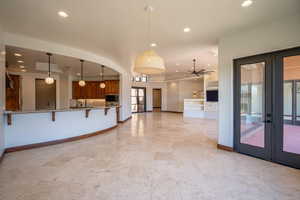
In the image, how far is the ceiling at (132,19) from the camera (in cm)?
255

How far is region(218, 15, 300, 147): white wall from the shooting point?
299cm

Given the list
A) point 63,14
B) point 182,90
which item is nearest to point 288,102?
point 63,14

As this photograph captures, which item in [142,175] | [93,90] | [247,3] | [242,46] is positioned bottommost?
[142,175]

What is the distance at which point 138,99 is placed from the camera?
1334 cm

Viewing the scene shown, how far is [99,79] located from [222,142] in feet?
26.2

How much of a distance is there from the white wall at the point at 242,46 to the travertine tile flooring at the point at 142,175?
823mm

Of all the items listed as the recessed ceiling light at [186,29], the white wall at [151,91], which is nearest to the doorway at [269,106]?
the recessed ceiling light at [186,29]

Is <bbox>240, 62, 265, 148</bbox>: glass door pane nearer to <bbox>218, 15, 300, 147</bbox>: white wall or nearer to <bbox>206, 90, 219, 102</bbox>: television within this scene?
<bbox>218, 15, 300, 147</bbox>: white wall

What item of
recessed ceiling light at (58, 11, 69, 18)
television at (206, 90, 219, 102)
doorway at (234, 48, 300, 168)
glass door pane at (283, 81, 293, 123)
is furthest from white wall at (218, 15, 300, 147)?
television at (206, 90, 219, 102)

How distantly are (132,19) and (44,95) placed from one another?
7.72m

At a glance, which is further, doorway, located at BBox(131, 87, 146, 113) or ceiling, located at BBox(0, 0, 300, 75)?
doorway, located at BBox(131, 87, 146, 113)

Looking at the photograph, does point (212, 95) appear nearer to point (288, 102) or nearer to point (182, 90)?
point (182, 90)

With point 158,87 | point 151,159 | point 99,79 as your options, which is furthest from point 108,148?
point 158,87

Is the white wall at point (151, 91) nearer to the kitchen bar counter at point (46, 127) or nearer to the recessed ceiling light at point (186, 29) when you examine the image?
the kitchen bar counter at point (46, 127)
